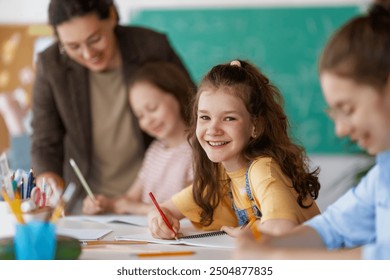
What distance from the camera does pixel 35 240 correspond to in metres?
0.73

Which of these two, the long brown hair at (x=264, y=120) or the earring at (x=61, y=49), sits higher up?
the earring at (x=61, y=49)

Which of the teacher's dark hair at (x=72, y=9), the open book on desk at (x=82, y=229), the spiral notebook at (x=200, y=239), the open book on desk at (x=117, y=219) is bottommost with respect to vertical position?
the open book on desk at (x=117, y=219)

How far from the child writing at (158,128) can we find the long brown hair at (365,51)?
0.59 metres

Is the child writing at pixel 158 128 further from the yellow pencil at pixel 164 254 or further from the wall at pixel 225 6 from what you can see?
the wall at pixel 225 6

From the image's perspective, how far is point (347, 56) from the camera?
67 centimetres

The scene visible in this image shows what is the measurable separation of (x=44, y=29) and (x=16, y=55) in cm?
17

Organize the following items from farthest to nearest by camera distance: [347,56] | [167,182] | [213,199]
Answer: [167,182] → [213,199] → [347,56]

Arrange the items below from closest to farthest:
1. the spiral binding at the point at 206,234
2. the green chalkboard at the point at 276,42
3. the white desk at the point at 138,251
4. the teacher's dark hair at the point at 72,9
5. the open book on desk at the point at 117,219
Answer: the white desk at the point at 138,251 → the spiral binding at the point at 206,234 → the open book on desk at the point at 117,219 → the teacher's dark hair at the point at 72,9 → the green chalkboard at the point at 276,42

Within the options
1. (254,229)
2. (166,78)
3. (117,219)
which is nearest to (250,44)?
(166,78)

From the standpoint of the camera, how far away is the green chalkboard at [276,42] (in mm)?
2559

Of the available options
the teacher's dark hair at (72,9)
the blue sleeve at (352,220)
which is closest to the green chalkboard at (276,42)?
the teacher's dark hair at (72,9)

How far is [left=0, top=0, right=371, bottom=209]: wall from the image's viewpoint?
2.28 metres
